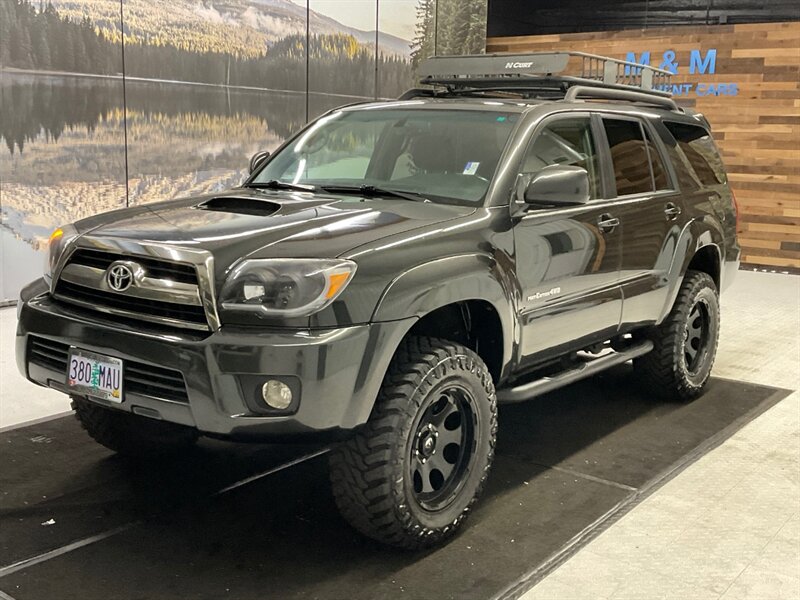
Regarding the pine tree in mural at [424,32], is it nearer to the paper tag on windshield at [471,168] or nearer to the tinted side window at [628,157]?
the tinted side window at [628,157]

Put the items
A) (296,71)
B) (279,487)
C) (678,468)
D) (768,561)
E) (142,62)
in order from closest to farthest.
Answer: (768,561) → (279,487) → (678,468) → (142,62) → (296,71)

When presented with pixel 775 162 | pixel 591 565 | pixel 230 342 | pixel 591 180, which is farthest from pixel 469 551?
pixel 775 162

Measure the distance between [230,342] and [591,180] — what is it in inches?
83.4

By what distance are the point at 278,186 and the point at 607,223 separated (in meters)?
1.49

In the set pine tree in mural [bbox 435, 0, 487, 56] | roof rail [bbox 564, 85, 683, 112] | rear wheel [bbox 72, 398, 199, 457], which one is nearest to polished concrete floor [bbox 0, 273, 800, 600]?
rear wheel [bbox 72, 398, 199, 457]

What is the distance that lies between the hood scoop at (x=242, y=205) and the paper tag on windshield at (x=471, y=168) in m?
0.80

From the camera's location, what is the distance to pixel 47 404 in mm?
4699

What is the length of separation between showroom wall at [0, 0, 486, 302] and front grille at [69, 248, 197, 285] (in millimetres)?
4286

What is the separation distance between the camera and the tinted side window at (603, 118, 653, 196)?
4.32m

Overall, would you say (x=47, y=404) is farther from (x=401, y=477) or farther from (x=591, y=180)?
(x=591, y=180)

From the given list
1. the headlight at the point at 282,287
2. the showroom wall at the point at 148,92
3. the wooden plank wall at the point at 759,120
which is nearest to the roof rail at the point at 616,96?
the headlight at the point at 282,287

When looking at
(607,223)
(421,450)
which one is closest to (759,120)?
(607,223)

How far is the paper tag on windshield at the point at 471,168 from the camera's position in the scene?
362cm

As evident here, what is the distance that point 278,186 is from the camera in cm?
394
